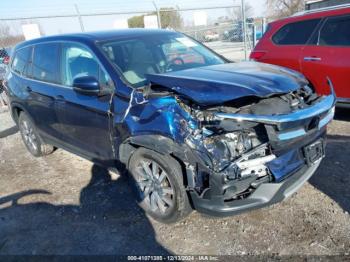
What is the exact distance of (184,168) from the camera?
293cm

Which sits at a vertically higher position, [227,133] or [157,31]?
[157,31]

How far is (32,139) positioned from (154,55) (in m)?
2.85

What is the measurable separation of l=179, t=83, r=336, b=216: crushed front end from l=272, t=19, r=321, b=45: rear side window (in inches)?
123

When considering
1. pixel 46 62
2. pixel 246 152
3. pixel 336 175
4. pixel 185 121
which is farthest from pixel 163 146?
pixel 46 62

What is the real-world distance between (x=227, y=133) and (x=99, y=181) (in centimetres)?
224

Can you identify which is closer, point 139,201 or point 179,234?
point 179,234

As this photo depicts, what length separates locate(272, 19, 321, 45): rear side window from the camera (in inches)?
218

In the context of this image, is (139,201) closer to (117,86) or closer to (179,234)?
(179,234)

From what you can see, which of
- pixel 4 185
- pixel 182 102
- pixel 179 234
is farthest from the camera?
pixel 4 185

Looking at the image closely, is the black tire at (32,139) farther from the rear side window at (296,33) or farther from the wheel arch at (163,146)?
the rear side window at (296,33)

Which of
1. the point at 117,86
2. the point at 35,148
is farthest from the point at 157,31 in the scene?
the point at 35,148

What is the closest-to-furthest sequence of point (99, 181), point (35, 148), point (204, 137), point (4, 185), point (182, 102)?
point (204, 137), point (182, 102), point (99, 181), point (4, 185), point (35, 148)

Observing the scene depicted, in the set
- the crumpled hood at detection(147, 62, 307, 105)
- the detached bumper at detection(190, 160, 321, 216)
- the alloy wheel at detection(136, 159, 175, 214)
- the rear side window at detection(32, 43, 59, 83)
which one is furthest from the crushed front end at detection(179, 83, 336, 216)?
the rear side window at detection(32, 43, 59, 83)

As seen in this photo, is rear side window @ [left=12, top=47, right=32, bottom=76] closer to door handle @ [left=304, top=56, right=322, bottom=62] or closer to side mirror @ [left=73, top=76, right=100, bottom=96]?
side mirror @ [left=73, top=76, right=100, bottom=96]
